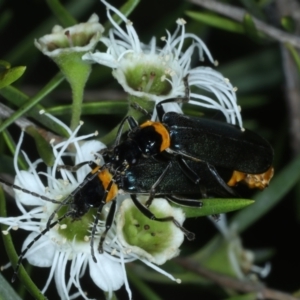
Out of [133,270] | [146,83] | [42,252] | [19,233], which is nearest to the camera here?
[42,252]

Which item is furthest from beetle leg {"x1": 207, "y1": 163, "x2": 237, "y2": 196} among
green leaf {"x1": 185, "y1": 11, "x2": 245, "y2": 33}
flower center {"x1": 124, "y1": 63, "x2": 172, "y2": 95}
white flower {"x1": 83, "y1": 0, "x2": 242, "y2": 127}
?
green leaf {"x1": 185, "y1": 11, "x2": 245, "y2": 33}

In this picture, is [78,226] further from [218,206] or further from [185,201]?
[218,206]

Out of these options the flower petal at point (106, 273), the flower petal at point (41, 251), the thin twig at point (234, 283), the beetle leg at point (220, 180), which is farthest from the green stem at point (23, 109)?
the thin twig at point (234, 283)

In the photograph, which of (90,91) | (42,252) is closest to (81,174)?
(42,252)

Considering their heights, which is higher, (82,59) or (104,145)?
(82,59)

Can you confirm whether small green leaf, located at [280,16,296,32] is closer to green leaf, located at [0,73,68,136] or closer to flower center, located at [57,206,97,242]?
green leaf, located at [0,73,68,136]

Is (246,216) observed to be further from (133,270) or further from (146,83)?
(146,83)

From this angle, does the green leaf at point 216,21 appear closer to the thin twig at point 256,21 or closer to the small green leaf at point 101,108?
the thin twig at point 256,21
